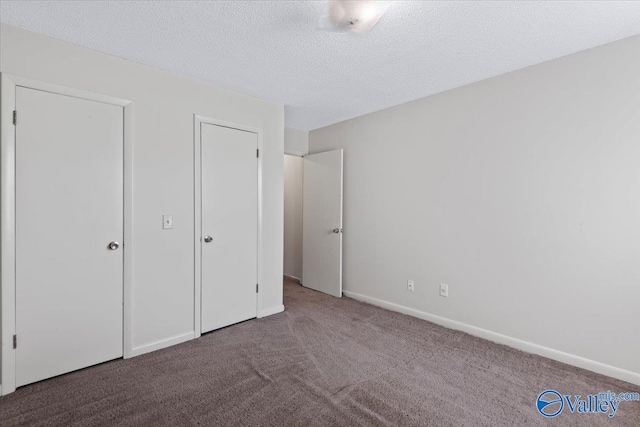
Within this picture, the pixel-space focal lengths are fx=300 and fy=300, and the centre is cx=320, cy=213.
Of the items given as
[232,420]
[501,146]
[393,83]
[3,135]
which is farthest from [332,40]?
[232,420]

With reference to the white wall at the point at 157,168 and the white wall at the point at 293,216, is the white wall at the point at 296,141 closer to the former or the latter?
the white wall at the point at 293,216

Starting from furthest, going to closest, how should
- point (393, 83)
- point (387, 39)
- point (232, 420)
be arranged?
1. point (393, 83)
2. point (387, 39)
3. point (232, 420)

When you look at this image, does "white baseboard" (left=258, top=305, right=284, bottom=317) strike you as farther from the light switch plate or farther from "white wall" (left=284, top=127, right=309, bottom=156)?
"white wall" (left=284, top=127, right=309, bottom=156)

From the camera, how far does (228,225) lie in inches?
121

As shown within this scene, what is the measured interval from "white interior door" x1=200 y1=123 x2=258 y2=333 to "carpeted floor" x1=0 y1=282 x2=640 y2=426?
0.33m

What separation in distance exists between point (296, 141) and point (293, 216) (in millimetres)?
1287

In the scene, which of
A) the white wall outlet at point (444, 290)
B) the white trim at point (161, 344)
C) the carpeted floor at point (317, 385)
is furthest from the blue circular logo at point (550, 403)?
the white trim at point (161, 344)

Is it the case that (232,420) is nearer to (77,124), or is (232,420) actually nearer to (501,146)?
(77,124)

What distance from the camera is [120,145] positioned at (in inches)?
94.8

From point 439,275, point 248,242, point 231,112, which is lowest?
point 439,275

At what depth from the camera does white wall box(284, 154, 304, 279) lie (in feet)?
16.4

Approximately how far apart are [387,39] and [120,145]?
86.9 inches

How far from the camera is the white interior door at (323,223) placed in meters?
4.09

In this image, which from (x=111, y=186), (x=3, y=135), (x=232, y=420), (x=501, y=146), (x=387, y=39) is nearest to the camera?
(x=232, y=420)
